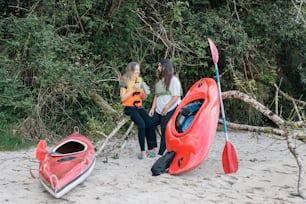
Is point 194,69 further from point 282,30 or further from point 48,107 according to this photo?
point 48,107

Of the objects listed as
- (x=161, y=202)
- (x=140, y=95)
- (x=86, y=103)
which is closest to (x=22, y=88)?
(x=86, y=103)

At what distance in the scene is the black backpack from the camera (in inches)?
206

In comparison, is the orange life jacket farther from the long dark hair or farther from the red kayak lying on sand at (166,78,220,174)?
the red kayak lying on sand at (166,78,220,174)

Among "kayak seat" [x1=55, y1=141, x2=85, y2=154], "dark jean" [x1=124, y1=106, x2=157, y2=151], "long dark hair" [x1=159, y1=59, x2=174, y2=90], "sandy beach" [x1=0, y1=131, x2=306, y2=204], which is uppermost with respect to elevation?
"long dark hair" [x1=159, y1=59, x2=174, y2=90]

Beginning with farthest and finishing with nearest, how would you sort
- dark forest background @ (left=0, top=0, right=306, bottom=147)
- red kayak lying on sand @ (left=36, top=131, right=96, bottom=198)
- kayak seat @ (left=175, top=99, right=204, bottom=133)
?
dark forest background @ (left=0, top=0, right=306, bottom=147) → kayak seat @ (left=175, top=99, right=204, bottom=133) → red kayak lying on sand @ (left=36, top=131, right=96, bottom=198)

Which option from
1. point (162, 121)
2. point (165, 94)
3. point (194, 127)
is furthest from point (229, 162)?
point (165, 94)

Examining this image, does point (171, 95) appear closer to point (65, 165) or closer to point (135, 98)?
point (135, 98)

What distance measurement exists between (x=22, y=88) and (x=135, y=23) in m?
2.47

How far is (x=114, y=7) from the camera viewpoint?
8578mm

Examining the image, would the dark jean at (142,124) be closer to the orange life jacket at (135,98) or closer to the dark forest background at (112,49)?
the orange life jacket at (135,98)

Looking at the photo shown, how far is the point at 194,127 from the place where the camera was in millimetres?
5473

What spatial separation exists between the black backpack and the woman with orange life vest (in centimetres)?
74

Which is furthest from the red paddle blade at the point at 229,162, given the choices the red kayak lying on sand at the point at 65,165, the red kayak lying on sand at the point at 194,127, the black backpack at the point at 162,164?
the red kayak lying on sand at the point at 65,165

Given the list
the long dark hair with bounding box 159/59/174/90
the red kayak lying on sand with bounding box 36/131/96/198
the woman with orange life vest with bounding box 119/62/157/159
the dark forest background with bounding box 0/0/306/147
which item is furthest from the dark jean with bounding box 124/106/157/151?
the red kayak lying on sand with bounding box 36/131/96/198
